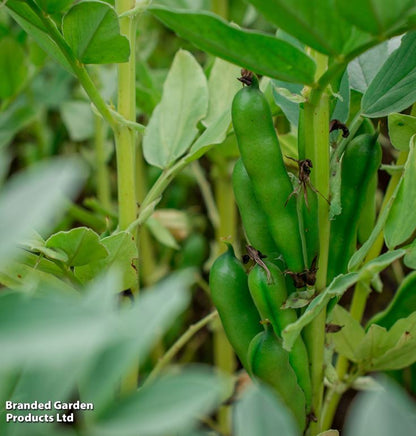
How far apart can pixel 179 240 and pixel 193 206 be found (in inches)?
8.0

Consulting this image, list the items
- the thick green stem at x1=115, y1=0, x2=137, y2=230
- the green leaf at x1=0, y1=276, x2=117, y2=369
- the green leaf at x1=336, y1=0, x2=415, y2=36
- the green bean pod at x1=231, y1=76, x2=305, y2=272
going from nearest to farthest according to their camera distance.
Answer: the green leaf at x1=0, y1=276, x2=117, y2=369, the green leaf at x1=336, y1=0, x2=415, y2=36, the green bean pod at x1=231, y1=76, x2=305, y2=272, the thick green stem at x1=115, y1=0, x2=137, y2=230

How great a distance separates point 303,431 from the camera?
496 millimetres

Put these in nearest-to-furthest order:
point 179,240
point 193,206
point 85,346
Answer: point 85,346, point 179,240, point 193,206

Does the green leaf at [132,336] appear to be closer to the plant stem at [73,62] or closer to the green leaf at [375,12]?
the green leaf at [375,12]

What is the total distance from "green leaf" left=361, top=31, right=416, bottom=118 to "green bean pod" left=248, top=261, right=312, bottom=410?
141mm

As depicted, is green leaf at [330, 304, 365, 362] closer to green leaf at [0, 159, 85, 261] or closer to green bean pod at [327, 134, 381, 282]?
green bean pod at [327, 134, 381, 282]

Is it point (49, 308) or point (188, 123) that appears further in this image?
point (188, 123)

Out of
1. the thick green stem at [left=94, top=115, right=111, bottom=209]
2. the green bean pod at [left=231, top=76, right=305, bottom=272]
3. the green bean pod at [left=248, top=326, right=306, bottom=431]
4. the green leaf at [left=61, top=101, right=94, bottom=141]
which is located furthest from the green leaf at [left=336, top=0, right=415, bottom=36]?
the green leaf at [left=61, top=101, right=94, bottom=141]

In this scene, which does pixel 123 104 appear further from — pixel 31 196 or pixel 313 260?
pixel 31 196

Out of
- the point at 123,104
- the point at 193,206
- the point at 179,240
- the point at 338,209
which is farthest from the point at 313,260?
the point at 193,206

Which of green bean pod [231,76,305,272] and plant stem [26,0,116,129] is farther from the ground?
plant stem [26,0,116,129]

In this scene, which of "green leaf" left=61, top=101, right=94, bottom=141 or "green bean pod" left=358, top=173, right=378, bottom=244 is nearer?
"green bean pod" left=358, top=173, right=378, bottom=244

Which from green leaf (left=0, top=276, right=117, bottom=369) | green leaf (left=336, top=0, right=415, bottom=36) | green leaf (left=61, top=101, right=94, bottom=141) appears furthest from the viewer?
green leaf (left=61, top=101, right=94, bottom=141)

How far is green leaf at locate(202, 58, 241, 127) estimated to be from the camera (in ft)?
2.08
